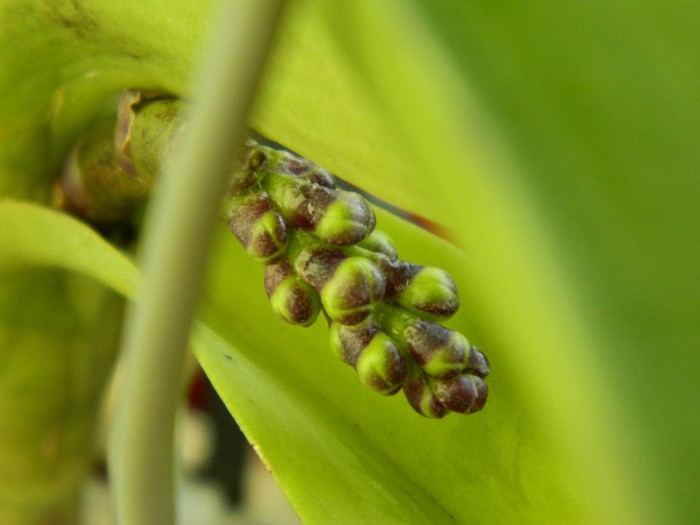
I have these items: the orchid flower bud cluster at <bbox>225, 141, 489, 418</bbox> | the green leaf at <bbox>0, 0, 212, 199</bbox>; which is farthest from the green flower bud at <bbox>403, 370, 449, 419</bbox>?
the green leaf at <bbox>0, 0, 212, 199</bbox>

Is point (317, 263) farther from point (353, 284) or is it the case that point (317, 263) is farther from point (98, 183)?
point (98, 183)

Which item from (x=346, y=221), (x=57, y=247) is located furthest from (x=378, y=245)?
(x=57, y=247)

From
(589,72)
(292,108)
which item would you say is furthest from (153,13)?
(589,72)

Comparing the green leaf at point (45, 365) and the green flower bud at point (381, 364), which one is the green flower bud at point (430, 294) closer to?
the green flower bud at point (381, 364)

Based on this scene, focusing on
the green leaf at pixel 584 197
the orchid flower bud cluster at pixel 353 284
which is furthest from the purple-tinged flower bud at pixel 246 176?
the green leaf at pixel 584 197

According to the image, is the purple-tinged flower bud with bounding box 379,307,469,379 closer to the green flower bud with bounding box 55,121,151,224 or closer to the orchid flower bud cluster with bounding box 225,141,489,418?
the orchid flower bud cluster with bounding box 225,141,489,418

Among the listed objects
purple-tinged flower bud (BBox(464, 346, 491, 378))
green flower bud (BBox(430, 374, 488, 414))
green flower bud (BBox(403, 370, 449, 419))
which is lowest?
green flower bud (BBox(403, 370, 449, 419))

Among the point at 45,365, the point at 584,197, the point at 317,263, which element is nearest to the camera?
the point at 584,197

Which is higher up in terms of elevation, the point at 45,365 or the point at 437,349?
the point at 437,349
